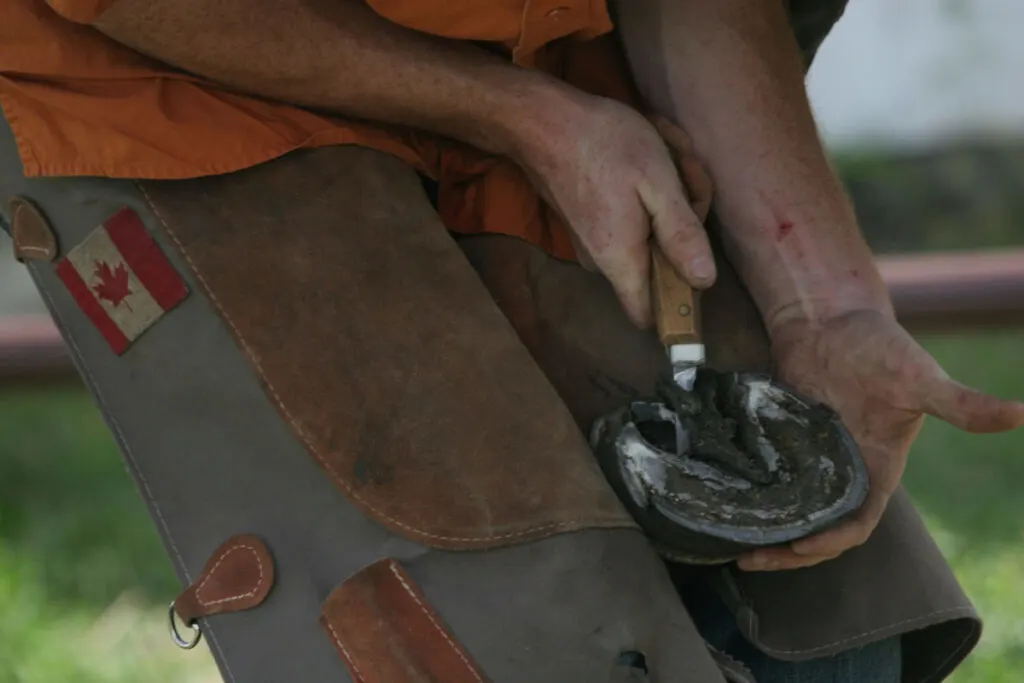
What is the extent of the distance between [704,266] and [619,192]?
75 mm

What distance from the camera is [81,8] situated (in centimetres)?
79

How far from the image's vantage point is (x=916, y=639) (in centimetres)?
101

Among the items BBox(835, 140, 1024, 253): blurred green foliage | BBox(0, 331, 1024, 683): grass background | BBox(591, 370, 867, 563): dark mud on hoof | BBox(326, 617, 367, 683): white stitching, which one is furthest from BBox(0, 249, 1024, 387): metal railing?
BBox(835, 140, 1024, 253): blurred green foliage

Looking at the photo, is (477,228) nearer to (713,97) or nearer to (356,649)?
(713,97)

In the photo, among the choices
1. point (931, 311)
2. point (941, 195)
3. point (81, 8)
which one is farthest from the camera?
point (941, 195)

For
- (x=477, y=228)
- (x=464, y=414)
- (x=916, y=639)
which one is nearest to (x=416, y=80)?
(x=477, y=228)

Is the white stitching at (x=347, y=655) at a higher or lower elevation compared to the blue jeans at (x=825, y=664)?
higher

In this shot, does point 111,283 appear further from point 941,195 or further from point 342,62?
point 941,195

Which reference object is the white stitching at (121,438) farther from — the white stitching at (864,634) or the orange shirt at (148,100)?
the white stitching at (864,634)

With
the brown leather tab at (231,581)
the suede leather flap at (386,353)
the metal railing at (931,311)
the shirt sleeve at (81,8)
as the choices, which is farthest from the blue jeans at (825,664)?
the metal railing at (931,311)

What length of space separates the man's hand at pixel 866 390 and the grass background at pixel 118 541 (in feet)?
3.27

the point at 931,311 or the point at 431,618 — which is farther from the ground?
the point at 431,618

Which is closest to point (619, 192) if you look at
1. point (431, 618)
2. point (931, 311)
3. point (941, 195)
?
point (431, 618)

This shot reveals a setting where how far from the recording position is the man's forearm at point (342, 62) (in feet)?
2.74
